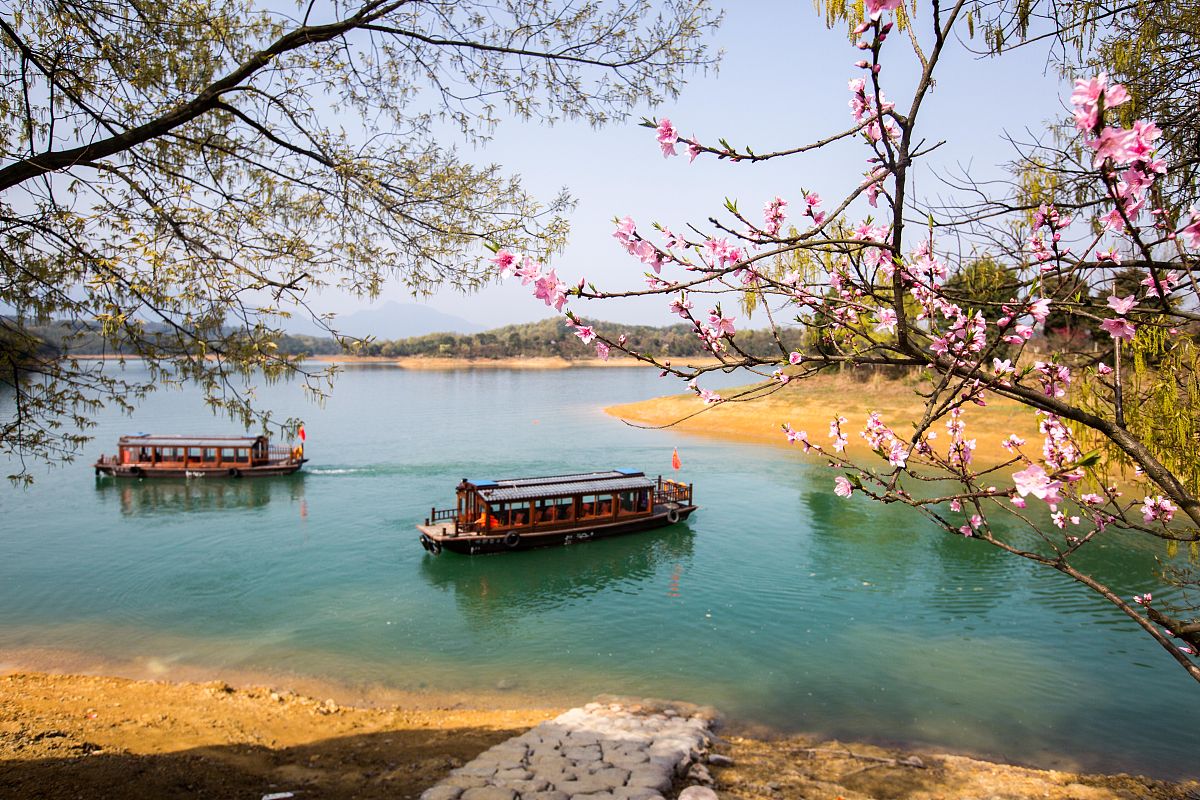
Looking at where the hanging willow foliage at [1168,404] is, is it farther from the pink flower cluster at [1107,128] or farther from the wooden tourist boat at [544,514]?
the wooden tourist boat at [544,514]

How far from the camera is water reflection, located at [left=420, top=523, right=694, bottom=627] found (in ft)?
54.4

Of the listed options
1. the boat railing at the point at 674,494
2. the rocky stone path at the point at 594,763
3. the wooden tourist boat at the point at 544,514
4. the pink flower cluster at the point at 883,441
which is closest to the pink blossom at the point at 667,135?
the pink flower cluster at the point at 883,441

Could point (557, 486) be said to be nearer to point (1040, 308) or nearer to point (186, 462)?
point (186, 462)

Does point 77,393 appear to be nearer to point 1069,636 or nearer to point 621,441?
point 1069,636

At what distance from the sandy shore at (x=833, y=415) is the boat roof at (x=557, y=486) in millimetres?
10114

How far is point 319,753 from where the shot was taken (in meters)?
8.96

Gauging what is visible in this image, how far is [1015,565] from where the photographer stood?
62.9ft

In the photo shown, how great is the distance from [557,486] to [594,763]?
1480 centimetres

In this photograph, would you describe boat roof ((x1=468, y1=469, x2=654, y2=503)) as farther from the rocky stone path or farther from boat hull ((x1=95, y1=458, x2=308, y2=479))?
boat hull ((x1=95, y1=458, x2=308, y2=479))

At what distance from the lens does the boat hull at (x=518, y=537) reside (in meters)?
19.6

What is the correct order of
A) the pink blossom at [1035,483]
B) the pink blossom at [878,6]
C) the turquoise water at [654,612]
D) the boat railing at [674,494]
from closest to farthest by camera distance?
the pink blossom at [878,6], the pink blossom at [1035,483], the turquoise water at [654,612], the boat railing at [674,494]

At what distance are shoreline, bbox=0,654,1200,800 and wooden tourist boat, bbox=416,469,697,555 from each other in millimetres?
8549

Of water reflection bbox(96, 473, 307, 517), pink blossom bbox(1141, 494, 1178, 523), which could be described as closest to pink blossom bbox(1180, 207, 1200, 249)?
pink blossom bbox(1141, 494, 1178, 523)

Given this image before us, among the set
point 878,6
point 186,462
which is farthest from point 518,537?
point 878,6
